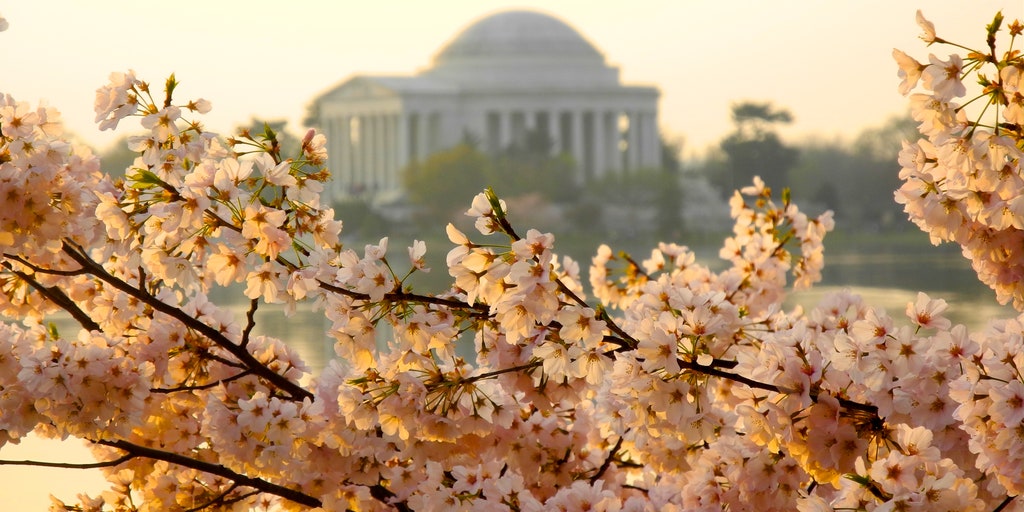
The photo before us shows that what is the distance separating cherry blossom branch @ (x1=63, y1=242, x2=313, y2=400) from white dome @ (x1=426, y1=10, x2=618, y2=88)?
48.1 meters

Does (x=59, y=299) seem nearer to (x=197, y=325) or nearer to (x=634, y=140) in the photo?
(x=197, y=325)

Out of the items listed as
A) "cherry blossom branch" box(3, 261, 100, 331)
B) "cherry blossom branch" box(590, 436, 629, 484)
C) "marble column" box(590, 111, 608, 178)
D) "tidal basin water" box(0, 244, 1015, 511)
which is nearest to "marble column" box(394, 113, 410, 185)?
"marble column" box(590, 111, 608, 178)

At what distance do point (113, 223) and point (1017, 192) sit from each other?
101cm

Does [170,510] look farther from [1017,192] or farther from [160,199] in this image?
[1017,192]

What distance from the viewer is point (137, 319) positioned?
6.85ft

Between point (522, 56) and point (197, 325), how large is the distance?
50342mm

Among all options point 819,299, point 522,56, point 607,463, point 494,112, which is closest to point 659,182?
point 494,112

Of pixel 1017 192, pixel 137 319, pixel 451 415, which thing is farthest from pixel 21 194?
pixel 1017 192

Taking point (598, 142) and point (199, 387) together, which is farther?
point (598, 142)

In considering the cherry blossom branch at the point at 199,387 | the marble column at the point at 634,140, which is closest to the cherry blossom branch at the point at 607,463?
the cherry blossom branch at the point at 199,387

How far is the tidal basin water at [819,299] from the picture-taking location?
7246 mm

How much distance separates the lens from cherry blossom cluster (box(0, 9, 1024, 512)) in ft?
4.77

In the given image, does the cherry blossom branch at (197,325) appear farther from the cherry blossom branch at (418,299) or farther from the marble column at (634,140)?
the marble column at (634,140)

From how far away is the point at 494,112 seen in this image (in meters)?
49.7
